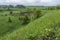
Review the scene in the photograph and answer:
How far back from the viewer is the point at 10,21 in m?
59.9

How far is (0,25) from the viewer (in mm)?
54969

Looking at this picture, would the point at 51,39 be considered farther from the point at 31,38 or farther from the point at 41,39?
the point at 31,38

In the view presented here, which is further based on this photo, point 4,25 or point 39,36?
point 4,25

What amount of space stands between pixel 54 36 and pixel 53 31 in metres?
0.76

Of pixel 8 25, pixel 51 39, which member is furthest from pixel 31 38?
pixel 8 25

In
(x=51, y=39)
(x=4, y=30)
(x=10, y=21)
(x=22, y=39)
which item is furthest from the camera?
(x=10, y=21)

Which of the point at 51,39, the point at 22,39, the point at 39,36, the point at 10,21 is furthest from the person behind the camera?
the point at 10,21

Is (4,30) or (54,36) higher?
(54,36)

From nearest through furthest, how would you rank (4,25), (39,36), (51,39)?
(51,39)
(39,36)
(4,25)

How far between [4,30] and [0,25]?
6149 millimetres

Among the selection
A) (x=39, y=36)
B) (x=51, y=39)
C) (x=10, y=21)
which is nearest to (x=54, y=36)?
(x=51, y=39)

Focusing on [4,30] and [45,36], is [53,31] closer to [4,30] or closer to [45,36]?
[45,36]

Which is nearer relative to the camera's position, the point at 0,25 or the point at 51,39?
the point at 51,39

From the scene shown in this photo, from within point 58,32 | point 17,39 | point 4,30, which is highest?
point 58,32
